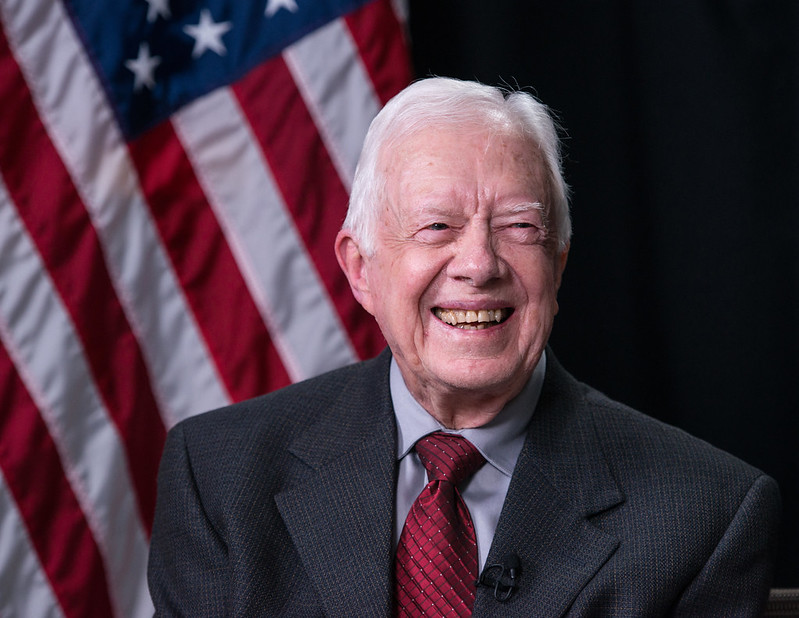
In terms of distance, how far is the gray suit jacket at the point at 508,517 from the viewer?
76.9 inches

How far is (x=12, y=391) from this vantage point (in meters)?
2.79

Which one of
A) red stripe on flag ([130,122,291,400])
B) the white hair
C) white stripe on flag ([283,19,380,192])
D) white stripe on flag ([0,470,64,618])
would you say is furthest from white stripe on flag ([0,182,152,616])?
the white hair

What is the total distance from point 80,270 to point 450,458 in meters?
1.35

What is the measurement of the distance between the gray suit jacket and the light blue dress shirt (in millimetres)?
→ 39

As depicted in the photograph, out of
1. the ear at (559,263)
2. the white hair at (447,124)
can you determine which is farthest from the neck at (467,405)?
the white hair at (447,124)

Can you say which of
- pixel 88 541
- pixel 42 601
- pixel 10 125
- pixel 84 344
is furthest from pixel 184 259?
pixel 42 601

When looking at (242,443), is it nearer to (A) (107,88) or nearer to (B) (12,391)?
(B) (12,391)

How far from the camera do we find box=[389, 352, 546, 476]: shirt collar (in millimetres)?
2086

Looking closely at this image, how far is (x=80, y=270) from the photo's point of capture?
2848 mm

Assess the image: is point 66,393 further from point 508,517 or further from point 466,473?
point 508,517

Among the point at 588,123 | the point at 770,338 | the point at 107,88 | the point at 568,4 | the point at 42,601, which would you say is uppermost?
the point at 107,88

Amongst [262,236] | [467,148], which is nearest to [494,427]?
[467,148]

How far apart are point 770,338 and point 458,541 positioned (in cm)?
167

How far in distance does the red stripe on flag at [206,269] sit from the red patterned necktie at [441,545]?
1.10 meters
